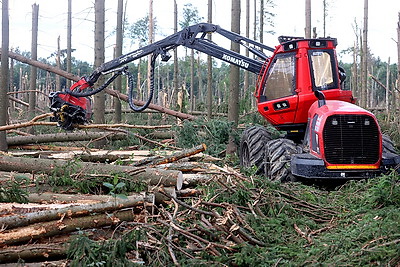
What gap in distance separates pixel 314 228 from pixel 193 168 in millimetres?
2115

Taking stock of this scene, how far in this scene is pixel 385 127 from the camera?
13.3 m

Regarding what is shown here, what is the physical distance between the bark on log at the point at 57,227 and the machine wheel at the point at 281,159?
3.39 metres

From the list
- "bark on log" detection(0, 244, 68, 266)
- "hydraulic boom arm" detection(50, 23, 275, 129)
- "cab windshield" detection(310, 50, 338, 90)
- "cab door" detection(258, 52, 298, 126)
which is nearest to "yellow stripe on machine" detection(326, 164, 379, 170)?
"cab door" detection(258, 52, 298, 126)

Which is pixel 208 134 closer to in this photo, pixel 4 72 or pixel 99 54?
pixel 99 54

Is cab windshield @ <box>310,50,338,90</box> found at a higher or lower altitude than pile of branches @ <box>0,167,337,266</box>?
higher

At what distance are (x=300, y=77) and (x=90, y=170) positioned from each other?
156 inches

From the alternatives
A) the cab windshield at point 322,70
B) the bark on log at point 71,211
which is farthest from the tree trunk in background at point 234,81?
the bark on log at point 71,211

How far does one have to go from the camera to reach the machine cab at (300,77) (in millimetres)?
8203

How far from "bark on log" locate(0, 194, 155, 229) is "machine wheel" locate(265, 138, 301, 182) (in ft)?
10.0

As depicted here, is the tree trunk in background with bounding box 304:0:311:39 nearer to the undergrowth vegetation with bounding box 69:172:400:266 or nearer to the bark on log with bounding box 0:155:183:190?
the undergrowth vegetation with bounding box 69:172:400:266

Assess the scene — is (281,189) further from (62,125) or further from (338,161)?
(62,125)

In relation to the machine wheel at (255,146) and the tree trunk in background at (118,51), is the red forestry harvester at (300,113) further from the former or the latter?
the tree trunk in background at (118,51)

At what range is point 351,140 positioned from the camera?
734cm

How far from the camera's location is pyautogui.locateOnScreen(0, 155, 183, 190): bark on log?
599 cm
